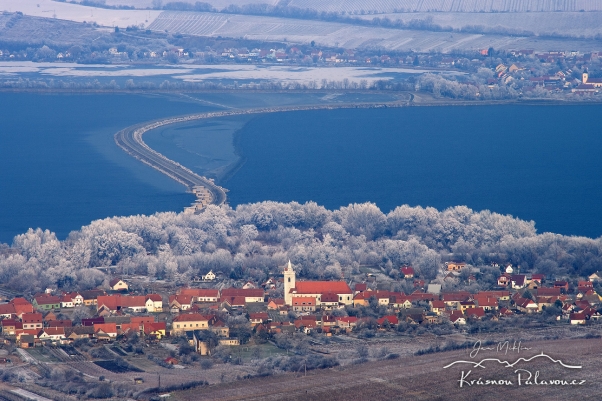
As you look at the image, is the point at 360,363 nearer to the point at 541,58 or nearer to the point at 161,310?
the point at 161,310

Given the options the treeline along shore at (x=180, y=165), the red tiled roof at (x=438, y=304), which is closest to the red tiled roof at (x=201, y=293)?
the red tiled roof at (x=438, y=304)

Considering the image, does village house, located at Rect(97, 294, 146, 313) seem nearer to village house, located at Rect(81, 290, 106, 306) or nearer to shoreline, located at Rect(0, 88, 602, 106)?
village house, located at Rect(81, 290, 106, 306)

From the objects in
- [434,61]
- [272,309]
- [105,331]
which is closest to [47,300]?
[105,331]

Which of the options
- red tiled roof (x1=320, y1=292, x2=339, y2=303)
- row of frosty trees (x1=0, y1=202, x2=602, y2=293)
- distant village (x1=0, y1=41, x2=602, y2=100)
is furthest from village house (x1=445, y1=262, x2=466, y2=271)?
distant village (x1=0, y1=41, x2=602, y2=100)

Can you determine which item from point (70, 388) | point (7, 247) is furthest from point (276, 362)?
point (7, 247)

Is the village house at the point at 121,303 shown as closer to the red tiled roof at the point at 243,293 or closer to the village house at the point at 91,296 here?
the village house at the point at 91,296

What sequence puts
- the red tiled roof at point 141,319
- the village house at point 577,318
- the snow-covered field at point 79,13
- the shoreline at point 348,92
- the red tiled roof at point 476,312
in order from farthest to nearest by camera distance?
A: the snow-covered field at point 79,13 → the shoreline at point 348,92 → the red tiled roof at point 476,312 → the village house at point 577,318 → the red tiled roof at point 141,319

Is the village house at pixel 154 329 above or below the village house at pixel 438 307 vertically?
above
